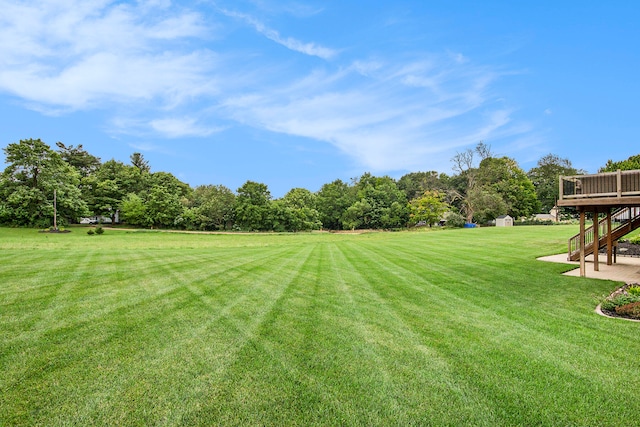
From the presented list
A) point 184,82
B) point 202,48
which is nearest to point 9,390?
point 202,48

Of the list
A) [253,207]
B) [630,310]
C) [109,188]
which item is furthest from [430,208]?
[109,188]

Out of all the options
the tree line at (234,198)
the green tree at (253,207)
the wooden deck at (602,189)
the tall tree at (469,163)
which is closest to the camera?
the wooden deck at (602,189)

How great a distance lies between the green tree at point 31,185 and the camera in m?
32.7

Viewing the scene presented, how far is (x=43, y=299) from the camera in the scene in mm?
5445

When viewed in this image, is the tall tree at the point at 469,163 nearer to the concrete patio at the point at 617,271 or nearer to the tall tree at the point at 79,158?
the concrete patio at the point at 617,271

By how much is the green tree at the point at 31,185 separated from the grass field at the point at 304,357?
36.2 m

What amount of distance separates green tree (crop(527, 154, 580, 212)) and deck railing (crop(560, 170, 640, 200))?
63.6 m

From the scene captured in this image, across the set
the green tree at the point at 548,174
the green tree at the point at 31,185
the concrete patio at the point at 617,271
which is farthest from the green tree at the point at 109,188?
the green tree at the point at 548,174

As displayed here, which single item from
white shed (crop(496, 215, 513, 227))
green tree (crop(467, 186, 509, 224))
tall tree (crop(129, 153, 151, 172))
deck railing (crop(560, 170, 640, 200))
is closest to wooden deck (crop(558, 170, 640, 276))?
deck railing (crop(560, 170, 640, 200))

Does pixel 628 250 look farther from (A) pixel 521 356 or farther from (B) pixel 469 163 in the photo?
(B) pixel 469 163

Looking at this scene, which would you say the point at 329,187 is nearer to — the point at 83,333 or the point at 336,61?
the point at 336,61

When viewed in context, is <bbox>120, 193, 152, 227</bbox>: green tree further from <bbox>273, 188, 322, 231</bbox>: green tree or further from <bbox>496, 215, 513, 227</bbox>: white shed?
<bbox>496, 215, 513, 227</bbox>: white shed

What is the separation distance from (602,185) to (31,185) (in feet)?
162

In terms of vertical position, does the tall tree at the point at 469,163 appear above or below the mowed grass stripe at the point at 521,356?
above
